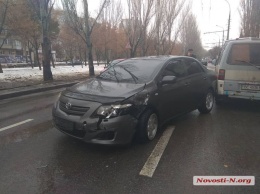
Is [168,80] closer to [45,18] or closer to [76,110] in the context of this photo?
[76,110]

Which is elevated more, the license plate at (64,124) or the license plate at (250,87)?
the license plate at (250,87)

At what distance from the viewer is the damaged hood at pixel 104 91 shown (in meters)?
4.32

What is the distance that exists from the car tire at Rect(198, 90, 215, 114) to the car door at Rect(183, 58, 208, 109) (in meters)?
0.23

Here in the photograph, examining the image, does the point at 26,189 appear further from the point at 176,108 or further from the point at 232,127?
the point at 232,127

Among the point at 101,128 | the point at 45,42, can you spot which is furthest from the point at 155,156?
the point at 45,42

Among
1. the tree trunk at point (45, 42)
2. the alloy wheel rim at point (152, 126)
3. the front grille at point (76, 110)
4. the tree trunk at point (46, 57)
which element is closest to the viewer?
the front grille at point (76, 110)

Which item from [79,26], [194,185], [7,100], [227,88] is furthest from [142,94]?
[79,26]

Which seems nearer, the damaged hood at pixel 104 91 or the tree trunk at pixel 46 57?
the damaged hood at pixel 104 91

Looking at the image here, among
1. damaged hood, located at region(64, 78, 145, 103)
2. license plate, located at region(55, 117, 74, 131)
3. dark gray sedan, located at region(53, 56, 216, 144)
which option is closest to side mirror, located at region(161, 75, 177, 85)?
dark gray sedan, located at region(53, 56, 216, 144)

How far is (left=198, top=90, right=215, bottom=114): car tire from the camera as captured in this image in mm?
6902

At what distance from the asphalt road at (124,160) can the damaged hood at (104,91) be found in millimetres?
864

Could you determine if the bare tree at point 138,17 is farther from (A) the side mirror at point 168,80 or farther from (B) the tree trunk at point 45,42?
(A) the side mirror at point 168,80

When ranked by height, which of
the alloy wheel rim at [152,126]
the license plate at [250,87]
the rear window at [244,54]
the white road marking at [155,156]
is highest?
the rear window at [244,54]

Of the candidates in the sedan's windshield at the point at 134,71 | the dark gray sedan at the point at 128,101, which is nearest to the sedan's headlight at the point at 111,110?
the dark gray sedan at the point at 128,101
